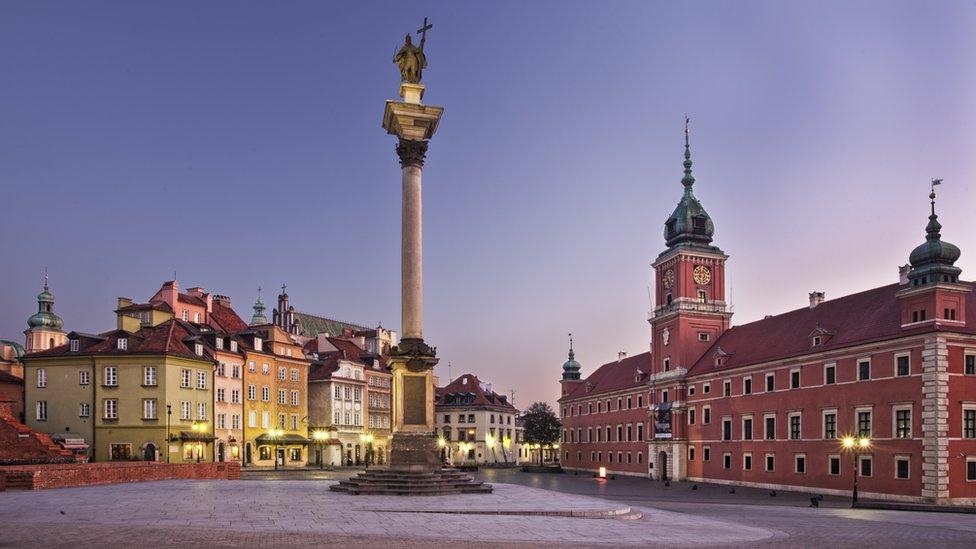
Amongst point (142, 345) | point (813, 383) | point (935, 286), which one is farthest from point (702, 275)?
point (142, 345)

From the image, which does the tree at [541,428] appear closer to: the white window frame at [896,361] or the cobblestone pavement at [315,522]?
the white window frame at [896,361]

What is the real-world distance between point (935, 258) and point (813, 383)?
44.1ft

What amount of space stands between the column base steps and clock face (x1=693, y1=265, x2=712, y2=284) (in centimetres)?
5481

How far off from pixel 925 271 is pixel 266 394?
5722 cm

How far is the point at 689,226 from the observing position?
271ft

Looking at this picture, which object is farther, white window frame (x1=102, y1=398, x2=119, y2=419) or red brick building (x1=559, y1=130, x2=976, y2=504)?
white window frame (x1=102, y1=398, x2=119, y2=419)

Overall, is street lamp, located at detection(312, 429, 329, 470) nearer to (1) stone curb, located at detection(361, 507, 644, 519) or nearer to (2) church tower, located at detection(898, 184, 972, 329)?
(2) church tower, located at detection(898, 184, 972, 329)

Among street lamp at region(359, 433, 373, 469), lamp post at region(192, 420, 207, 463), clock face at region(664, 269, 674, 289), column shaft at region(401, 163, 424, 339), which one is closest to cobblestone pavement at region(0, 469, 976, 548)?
column shaft at region(401, 163, 424, 339)

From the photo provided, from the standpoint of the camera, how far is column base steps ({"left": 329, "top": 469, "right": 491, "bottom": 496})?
94.2 feet

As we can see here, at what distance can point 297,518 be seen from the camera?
21031 millimetres

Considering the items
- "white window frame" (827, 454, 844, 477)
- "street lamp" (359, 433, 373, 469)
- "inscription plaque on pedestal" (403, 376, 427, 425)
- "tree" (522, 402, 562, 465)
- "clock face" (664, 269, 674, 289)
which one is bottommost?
"tree" (522, 402, 562, 465)

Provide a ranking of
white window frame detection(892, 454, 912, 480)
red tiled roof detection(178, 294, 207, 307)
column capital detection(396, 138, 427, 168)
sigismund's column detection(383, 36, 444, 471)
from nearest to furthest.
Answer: sigismund's column detection(383, 36, 444, 471)
column capital detection(396, 138, 427, 168)
white window frame detection(892, 454, 912, 480)
red tiled roof detection(178, 294, 207, 307)

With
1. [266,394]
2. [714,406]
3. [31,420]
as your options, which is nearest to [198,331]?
[266,394]

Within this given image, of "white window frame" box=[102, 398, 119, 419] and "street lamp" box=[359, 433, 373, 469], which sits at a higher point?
"white window frame" box=[102, 398, 119, 419]
